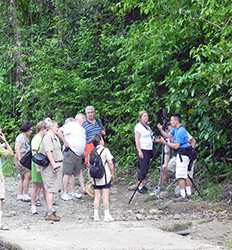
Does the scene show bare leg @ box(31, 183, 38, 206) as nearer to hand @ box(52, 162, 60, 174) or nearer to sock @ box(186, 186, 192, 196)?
hand @ box(52, 162, 60, 174)

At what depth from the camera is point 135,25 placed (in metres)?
18.3

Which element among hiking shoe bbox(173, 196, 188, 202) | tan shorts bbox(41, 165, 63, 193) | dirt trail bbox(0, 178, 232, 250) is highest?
tan shorts bbox(41, 165, 63, 193)

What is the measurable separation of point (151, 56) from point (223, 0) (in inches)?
110

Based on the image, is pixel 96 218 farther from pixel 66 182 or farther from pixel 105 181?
pixel 66 182

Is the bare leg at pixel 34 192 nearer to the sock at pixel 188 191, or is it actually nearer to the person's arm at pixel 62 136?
the person's arm at pixel 62 136

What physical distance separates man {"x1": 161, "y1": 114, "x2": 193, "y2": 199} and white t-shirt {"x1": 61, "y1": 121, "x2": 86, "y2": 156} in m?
1.83

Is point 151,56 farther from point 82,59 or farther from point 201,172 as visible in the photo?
point 82,59

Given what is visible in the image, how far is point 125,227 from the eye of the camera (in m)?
10.9

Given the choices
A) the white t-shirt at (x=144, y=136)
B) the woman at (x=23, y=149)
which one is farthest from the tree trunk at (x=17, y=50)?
the white t-shirt at (x=144, y=136)

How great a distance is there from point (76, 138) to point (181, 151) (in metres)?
2.42

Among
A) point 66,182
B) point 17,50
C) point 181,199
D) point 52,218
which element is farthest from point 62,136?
point 17,50

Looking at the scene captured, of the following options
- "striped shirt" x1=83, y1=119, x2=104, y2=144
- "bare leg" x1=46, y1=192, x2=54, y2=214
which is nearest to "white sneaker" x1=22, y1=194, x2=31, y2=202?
"striped shirt" x1=83, y1=119, x2=104, y2=144

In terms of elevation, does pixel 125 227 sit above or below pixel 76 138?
below

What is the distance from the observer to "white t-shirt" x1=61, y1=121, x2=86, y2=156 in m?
14.6
